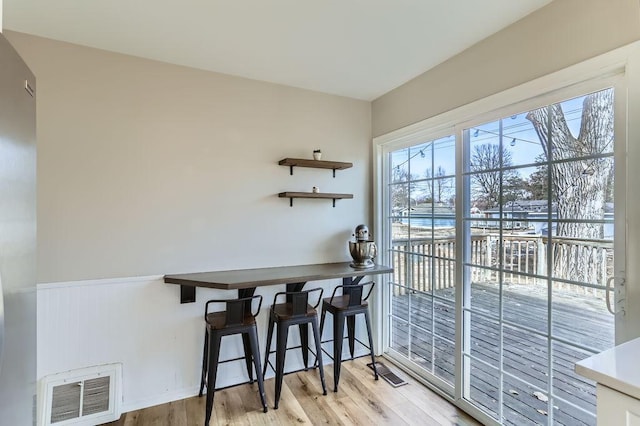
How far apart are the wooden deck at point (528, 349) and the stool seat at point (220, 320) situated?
1.49 m

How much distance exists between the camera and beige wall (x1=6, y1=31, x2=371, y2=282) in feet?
6.81

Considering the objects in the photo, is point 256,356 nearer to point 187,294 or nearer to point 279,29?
point 187,294

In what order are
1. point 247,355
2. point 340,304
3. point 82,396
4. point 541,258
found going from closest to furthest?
point 541,258, point 82,396, point 247,355, point 340,304

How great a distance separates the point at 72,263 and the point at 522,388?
2.97 meters

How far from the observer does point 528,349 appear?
6.10 ft

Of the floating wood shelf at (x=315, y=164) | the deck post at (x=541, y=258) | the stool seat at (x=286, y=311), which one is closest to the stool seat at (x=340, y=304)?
the stool seat at (x=286, y=311)

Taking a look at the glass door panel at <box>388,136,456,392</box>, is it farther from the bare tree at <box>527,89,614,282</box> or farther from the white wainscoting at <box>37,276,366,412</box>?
the white wainscoting at <box>37,276,366,412</box>

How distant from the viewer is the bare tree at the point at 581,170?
1.54m

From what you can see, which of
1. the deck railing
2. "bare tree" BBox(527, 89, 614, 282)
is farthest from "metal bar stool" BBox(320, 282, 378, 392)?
"bare tree" BBox(527, 89, 614, 282)

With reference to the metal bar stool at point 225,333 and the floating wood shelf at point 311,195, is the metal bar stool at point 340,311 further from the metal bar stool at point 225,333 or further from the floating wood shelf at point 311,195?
the floating wood shelf at point 311,195

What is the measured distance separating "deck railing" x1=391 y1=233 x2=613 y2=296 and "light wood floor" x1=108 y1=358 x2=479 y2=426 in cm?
86

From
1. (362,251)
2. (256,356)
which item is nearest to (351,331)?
(362,251)

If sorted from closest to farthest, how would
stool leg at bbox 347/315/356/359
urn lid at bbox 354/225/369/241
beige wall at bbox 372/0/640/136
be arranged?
beige wall at bbox 372/0/640/136 < urn lid at bbox 354/225/369/241 < stool leg at bbox 347/315/356/359

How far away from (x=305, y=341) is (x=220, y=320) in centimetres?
83
